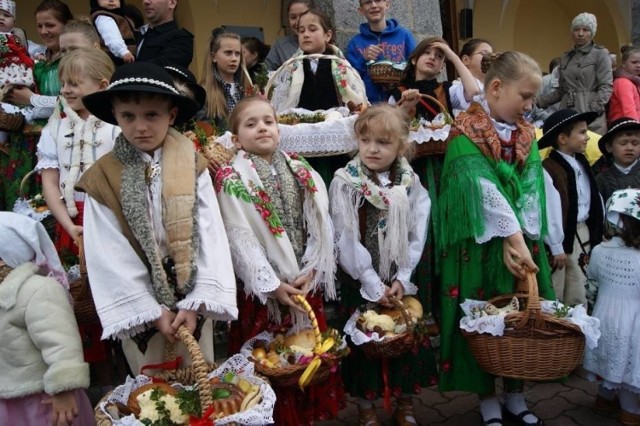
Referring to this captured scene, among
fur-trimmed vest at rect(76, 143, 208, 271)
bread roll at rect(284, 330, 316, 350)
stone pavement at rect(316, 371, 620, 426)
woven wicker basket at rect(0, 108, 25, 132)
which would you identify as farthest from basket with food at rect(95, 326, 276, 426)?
woven wicker basket at rect(0, 108, 25, 132)

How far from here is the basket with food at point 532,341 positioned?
3105 millimetres

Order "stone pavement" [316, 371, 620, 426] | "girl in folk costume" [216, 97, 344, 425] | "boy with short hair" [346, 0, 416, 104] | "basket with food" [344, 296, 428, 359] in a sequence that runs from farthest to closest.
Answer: "boy with short hair" [346, 0, 416, 104]
"stone pavement" [316, 371, 620, 426]
"basket with food" [344, 296, 428, 359]
"girl in folk costume" [216, 97, 344, 425]

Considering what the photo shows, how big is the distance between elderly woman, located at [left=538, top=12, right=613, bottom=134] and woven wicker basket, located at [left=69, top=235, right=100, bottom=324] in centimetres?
649

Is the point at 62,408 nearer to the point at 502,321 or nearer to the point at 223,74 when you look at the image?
the point at 502,321

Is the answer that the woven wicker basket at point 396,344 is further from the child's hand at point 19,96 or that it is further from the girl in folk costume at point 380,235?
the child's hand at point 19,96

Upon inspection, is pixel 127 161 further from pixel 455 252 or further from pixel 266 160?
pixel 455 252

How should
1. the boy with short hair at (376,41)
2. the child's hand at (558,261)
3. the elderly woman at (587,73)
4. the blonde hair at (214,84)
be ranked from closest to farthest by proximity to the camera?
the child's hand at (558,261) → the blonde hair at (214,84) → the boy with short hair at (376,41) → the elderly woman at (587,73)

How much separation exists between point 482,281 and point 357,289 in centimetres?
75

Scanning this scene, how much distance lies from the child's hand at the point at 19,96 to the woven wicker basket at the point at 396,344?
3259 mm

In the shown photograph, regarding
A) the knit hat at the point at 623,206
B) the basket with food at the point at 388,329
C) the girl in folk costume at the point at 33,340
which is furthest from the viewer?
the knit hat at the point at 623,206

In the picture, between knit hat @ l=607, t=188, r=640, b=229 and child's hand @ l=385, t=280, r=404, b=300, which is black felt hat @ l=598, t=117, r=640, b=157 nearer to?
knit hat @ l=607, t=188, r=640, b=229

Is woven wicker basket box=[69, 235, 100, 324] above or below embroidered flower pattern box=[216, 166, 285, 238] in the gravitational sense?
below

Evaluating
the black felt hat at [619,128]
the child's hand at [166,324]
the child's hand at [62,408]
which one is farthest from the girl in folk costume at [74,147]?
the black felt hat at [619,128]

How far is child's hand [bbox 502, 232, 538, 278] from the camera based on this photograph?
3.48m
